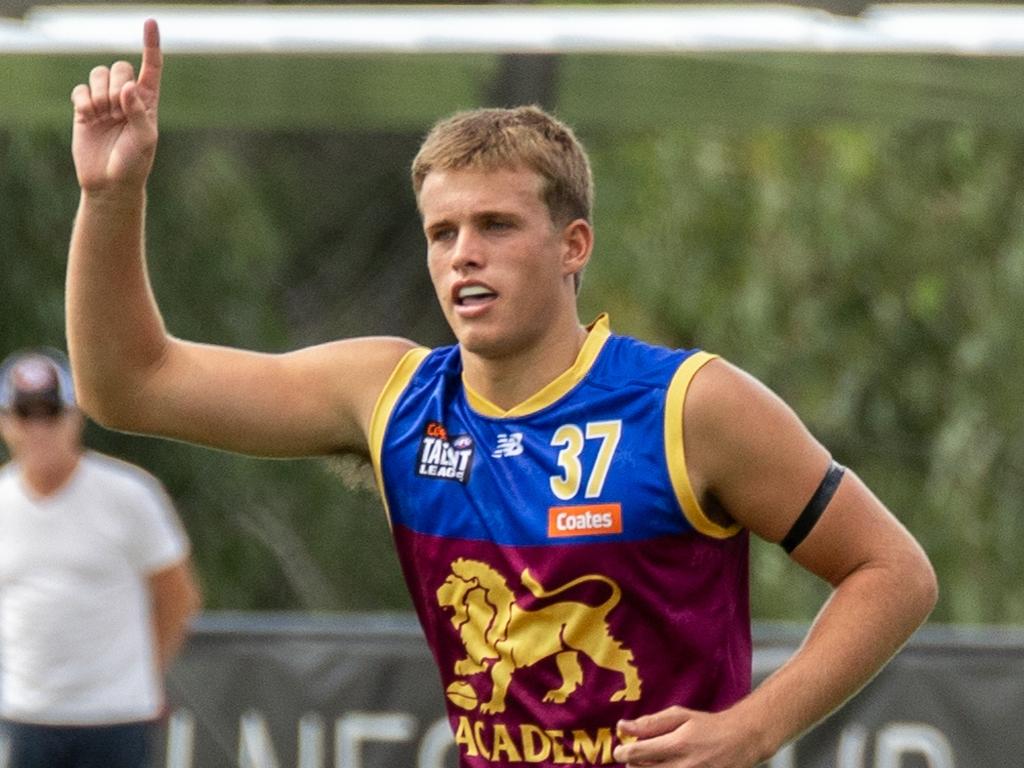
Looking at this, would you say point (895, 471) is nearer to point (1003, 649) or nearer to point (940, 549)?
point (940, 549)

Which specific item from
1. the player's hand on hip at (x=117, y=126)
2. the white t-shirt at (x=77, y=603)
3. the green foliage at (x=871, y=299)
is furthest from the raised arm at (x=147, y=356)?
the green foliage at (x=871, y=299)

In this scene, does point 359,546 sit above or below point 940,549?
below

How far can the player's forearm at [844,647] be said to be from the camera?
382 cm

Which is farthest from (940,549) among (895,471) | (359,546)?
(359,546)

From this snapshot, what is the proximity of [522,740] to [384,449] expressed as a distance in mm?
626

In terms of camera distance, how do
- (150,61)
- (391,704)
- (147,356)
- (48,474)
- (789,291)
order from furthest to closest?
(789,291)
(391,704)
(48,474)
(147,356)
(150,61)

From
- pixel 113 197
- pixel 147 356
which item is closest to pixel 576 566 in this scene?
pixel 147 356

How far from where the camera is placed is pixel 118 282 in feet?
13.1

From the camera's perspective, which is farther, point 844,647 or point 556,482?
point 556,482

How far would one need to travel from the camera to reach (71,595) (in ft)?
26.5

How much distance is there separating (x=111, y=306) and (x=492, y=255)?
0.71 metres

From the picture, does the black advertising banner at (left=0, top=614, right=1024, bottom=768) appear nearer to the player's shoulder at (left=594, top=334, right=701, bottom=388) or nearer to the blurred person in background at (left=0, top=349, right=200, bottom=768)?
the blurred person in background at (left=0, top=349, right=200, bottom=768)

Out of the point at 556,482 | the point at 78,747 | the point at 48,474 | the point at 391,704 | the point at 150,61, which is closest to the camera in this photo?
the point at 150,61

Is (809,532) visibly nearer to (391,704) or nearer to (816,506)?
(816,506)
